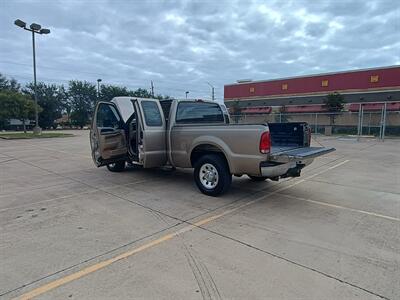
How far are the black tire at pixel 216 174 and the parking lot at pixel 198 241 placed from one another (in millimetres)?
202

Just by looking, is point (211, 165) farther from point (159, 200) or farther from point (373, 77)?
point (373, 77)

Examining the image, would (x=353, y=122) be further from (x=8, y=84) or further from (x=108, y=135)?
(x=8, y=84)

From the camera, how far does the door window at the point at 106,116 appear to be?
24.9ft

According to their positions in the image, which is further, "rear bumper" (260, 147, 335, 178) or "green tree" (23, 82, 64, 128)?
"green tree" (23, 82, 64, 128)

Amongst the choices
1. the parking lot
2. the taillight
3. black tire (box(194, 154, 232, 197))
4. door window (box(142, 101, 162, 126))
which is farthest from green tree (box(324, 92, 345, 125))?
the taillight

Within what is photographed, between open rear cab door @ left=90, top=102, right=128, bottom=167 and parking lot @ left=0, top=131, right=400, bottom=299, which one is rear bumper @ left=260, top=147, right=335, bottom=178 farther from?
open rear cab door @ left=90, top=102, right=128, bottom=167

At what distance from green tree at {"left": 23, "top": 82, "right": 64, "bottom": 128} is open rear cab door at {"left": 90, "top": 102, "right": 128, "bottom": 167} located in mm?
48263

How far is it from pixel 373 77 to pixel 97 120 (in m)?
36.4

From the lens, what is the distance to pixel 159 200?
553 cm

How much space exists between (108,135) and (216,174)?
3.24 m

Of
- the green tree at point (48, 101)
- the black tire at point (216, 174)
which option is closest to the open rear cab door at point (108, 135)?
the black tire at point (216, 174)

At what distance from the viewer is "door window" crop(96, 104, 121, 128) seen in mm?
7590

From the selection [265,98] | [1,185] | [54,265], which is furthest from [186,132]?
[265,98]

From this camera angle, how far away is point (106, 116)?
765 centimetres
